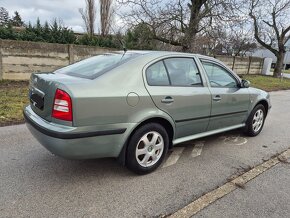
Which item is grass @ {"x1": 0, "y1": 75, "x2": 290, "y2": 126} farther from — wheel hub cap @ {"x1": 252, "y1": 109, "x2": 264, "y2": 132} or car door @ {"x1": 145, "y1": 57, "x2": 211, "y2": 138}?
wheel hub cap @ {"x1": 252, "y1": 109, "x2": 264, "y2": 132}

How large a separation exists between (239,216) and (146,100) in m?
1.54

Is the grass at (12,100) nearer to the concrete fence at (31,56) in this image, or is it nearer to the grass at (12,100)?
the grass at (12,100)

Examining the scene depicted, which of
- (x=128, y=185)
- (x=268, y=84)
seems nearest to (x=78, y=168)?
(x=128, y=185)

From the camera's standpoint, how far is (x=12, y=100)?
6555 millimetres

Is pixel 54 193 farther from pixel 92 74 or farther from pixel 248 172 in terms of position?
pixel 248 172

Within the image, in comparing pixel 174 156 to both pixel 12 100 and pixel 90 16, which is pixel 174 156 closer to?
pixel 12 100

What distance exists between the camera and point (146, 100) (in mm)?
2992

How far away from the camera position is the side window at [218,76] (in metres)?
3.91

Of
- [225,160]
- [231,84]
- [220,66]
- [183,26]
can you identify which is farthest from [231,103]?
[183,26]

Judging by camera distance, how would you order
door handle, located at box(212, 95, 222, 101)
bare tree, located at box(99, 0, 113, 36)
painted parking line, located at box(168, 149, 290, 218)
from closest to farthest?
painted parking line, located at box(168, 149, 290, 218)
door handle, located at box(212, 95, 222, 101)
bare tree, located at box(99, 0, 113, 36)

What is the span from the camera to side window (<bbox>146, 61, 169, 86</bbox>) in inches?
124

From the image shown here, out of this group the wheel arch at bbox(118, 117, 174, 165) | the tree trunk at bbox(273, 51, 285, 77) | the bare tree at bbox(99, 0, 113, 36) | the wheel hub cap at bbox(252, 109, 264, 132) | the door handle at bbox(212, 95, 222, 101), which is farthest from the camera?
the bare tree at bbox(99, 0, 113, 36)

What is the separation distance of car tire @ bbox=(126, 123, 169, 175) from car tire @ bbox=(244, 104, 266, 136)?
7.17 ft

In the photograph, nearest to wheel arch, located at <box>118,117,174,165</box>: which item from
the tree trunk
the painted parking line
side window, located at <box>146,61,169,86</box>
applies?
side window, located at <box>146,61,169,86</box>
